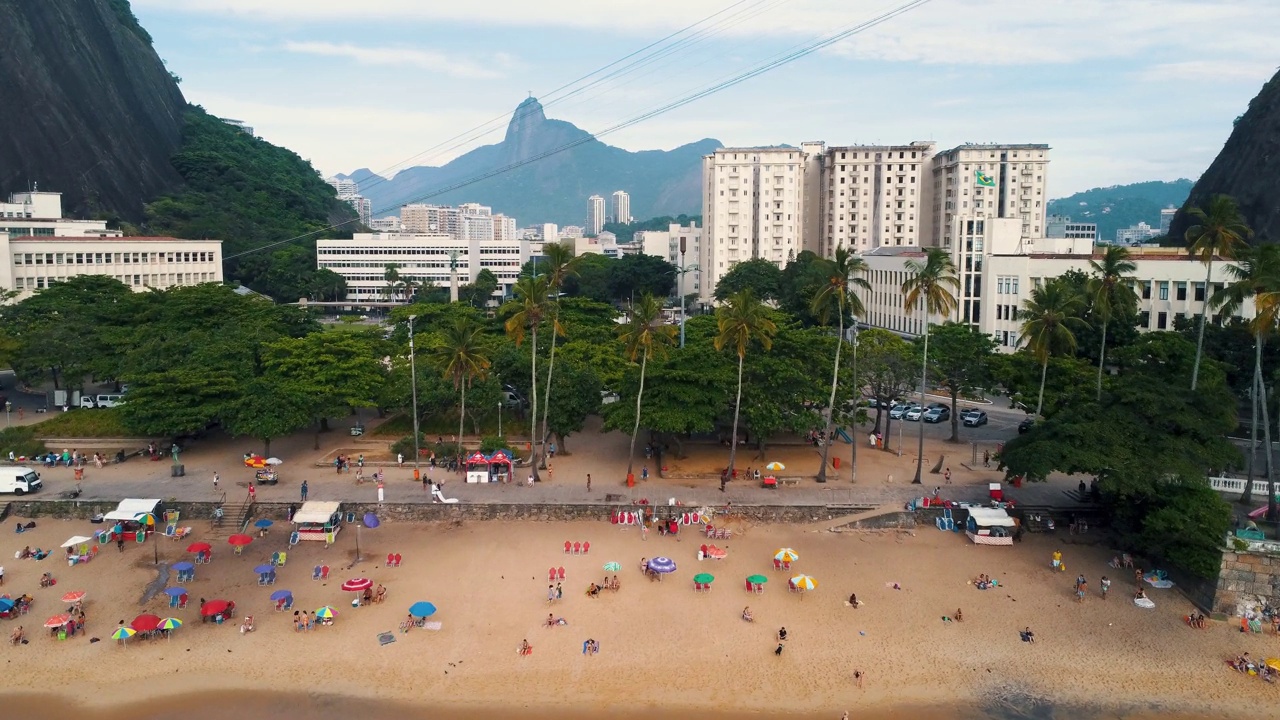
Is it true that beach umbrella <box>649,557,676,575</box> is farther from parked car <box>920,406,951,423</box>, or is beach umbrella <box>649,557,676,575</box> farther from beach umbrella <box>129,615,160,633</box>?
parked car <box>920,406,951,423</box>

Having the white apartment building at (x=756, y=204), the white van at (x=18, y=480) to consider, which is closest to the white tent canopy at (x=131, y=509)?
the white van at (x=18, y=480)

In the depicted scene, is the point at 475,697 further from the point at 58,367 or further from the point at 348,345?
the point at 58,367

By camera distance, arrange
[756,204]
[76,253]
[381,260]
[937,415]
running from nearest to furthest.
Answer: [937,415], [76,253], [756,204], [381,260]

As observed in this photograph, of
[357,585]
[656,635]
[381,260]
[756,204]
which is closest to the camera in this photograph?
[656,635]

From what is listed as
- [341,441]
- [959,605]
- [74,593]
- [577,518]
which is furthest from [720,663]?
[341,441]

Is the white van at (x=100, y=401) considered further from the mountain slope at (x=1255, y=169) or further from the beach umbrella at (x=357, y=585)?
the mountain slope at (x=1255, y=169)

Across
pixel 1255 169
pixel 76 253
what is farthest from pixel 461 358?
pixel 1255 169

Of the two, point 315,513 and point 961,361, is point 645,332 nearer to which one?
point 315,513
